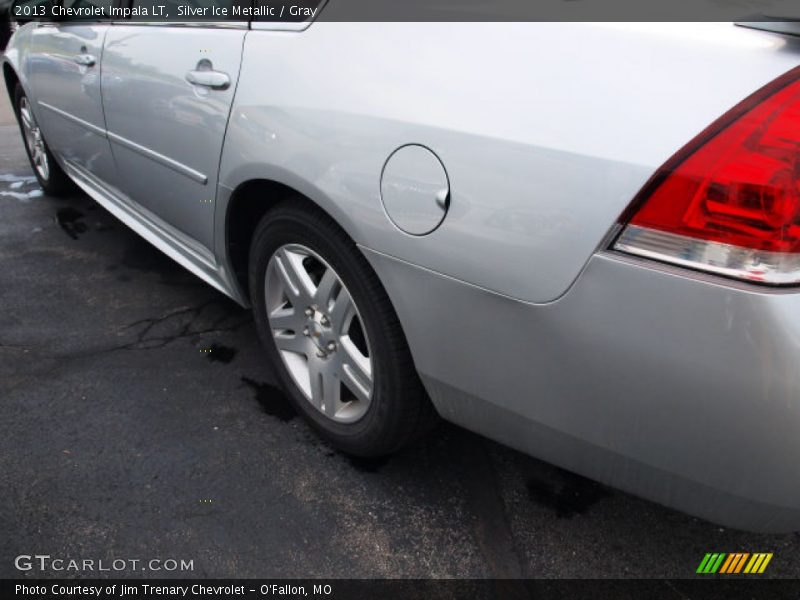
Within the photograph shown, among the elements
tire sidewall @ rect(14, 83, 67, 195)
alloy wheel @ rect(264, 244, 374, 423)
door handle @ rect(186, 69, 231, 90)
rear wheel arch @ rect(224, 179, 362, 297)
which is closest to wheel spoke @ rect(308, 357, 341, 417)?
alloy wheel @ rect(264, 244, 374, 423)

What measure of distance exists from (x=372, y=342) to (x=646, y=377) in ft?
2.48

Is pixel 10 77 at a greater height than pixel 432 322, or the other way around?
pixel 432 322

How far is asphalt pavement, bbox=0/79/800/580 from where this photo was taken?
1761 millimetres

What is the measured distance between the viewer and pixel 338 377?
1.96 metres

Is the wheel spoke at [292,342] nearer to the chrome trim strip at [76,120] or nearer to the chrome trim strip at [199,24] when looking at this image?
the chrome trim strip at [199,24]

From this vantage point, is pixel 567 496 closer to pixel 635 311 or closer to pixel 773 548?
pixel 773 548

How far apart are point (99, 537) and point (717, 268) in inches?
66.3

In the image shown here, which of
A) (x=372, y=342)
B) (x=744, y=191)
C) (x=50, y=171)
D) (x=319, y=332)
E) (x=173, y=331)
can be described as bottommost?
(x=173, y=331)

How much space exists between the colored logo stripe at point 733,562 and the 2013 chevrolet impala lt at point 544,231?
21.5 inches

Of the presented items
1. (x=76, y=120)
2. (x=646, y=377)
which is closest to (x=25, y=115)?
(x=76, y=120)

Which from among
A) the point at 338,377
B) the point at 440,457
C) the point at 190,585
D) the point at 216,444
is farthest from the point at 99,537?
the point at 440,457

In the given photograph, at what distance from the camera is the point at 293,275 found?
78.5 inches

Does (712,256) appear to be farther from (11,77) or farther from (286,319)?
(11,77)

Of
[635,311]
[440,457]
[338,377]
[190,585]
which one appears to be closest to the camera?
[635,311]
